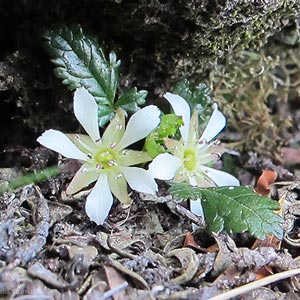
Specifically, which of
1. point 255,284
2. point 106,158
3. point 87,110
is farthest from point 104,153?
point 255,284

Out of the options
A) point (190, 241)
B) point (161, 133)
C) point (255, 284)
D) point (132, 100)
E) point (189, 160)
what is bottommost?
point (255, 284)

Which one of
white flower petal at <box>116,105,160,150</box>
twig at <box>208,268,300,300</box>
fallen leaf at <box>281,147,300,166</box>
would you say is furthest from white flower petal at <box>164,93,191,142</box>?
fallen leaf at <box>281,147,300,166</box>

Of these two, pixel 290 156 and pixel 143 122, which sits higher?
pixel 143 122

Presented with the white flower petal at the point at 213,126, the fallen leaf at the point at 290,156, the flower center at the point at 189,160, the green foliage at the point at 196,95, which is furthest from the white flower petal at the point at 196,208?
the fallen leaf at the point at 290,156

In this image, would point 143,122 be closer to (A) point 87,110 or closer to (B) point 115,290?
(A) point 87,110

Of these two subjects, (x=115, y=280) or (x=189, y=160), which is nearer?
(x=115, y=280)

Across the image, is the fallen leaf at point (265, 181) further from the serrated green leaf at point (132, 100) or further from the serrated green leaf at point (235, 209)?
the serrated green leaf at point (132, 100)

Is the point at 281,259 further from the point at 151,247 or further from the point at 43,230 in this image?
the point at 43,230
